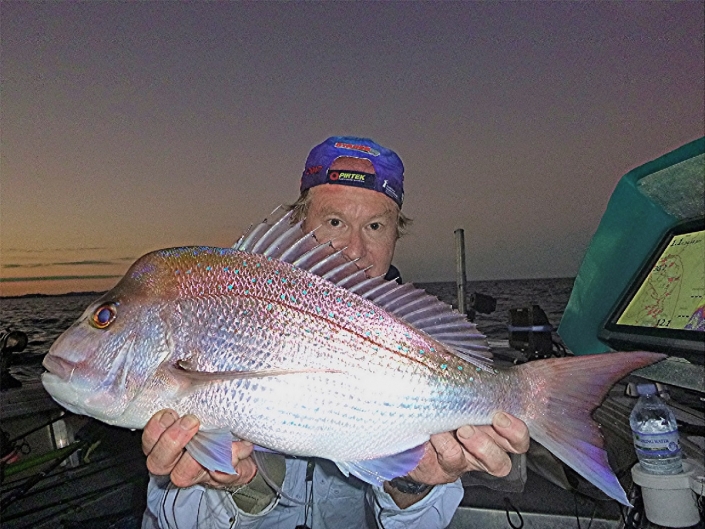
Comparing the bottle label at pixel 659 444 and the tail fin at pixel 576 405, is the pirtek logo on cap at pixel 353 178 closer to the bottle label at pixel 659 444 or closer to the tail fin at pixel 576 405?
the tail fin at pixel 576 405

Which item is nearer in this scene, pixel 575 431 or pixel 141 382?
pixel 141 382

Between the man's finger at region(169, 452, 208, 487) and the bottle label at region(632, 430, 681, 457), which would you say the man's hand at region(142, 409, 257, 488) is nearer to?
the man's finger at region(169, 452, 208, 487)

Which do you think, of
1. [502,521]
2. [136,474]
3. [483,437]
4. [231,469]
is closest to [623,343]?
[483,437]

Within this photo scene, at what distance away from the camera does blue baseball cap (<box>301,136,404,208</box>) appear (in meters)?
2.65

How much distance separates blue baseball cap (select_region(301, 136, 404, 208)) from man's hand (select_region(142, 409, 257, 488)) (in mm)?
1583

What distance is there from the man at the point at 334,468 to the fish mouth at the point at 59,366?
29 centimetres

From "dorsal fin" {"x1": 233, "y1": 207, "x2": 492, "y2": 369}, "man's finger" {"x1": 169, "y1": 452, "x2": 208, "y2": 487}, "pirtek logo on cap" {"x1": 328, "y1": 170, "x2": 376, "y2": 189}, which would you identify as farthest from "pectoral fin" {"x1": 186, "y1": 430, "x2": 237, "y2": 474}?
"pirtek logo on cap" {"x1": 328, "y1": 170, "x2": 376, "y2": 189}

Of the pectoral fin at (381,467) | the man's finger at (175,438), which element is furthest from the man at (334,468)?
the pectoral fin at (381,467)

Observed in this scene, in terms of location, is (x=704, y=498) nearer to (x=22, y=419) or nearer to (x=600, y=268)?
(x=600, y=268)

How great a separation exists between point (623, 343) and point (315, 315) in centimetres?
147

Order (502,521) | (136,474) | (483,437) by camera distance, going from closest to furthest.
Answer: (483,437)
(502,521)
(136,474)

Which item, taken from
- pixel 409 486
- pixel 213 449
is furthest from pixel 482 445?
pixel 213 449

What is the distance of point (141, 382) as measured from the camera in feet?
4.65

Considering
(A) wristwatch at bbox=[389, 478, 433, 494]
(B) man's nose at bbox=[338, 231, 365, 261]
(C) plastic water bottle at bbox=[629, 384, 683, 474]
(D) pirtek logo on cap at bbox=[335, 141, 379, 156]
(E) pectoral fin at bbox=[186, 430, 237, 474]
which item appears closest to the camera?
(E) pectoral fin at bbox=[186, 430, 237, 474]
